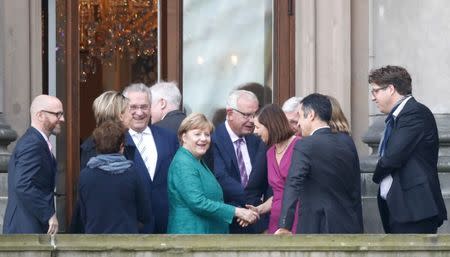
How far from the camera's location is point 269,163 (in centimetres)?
1057

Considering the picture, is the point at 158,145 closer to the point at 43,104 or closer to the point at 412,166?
the point at 43,104

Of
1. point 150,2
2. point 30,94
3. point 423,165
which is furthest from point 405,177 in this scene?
point 150,2

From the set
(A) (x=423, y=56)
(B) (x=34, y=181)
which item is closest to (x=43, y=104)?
(B) (x=34, y=181)

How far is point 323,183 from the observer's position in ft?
31.8

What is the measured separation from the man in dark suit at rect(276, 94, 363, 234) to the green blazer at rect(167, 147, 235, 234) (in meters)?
0.56

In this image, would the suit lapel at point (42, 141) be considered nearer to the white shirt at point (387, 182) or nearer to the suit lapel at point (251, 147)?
the suit lapel at point (251, 147)

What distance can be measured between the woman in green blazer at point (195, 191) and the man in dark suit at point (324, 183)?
574mm

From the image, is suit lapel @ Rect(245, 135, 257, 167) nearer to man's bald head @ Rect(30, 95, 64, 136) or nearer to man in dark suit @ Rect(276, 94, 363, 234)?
man in dark suit @ Rect(276, 94, 363, 234)

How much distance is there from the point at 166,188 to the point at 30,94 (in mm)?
2344

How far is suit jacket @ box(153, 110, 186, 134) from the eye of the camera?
440 inches

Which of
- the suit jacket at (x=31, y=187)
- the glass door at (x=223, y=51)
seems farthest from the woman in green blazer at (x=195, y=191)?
the glass door at (x=223, y=51)

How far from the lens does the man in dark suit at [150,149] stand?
10547mm

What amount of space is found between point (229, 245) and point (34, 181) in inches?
63.2

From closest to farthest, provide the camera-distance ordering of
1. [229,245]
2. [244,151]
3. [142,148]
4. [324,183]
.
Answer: [229,245], [324,183], [142,148], [244,151]
